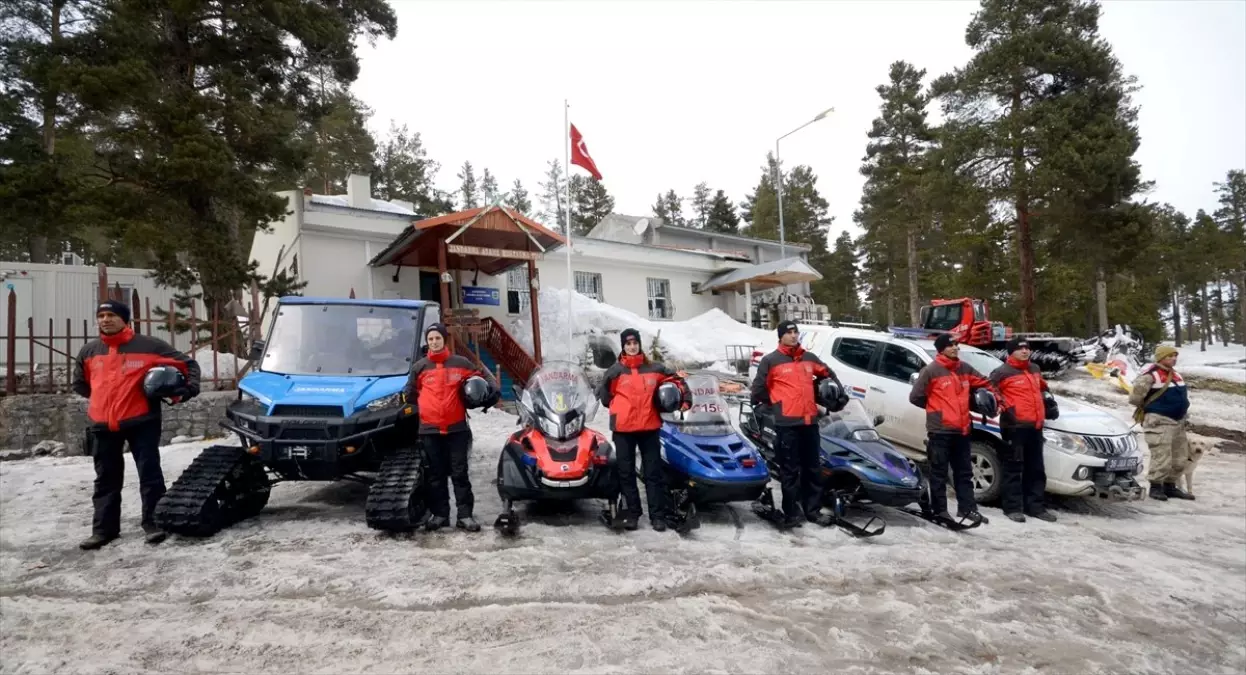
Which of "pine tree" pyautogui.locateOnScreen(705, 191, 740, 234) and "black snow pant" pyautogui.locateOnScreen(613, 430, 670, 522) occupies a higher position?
"pine tree" pyautogui.locateOnScreen(705, 191, 740, 234)

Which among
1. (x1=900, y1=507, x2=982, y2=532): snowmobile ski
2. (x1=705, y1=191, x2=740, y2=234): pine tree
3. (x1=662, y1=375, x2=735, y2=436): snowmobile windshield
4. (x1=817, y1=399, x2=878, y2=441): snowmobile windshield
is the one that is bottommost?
(x1=900, y1=507, x2=982, y2=532): snowmobile ski

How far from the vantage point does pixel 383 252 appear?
16.0m

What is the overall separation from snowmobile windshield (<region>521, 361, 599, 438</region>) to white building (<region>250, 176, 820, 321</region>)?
956cm

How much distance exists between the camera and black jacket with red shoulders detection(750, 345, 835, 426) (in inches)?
224

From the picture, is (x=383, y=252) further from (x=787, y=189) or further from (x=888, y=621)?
(x=787, y=189)

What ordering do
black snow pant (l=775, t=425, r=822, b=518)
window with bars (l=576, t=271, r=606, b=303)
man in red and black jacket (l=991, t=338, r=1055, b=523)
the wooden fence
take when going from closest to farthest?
black snow pant (l=775, t=425, r=822, b=518), man in red and black jacket (l=991, t=338, r=1055, b=523), the wooden fence, window with bars (l=576, t=271, r=606, b=303)

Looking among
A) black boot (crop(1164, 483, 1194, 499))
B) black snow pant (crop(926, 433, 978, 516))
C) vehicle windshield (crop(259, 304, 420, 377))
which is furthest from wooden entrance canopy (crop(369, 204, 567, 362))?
black boot (crop(1164, 483, 1194, 499))

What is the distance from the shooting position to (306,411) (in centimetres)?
499

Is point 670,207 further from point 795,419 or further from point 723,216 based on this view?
point 795,419

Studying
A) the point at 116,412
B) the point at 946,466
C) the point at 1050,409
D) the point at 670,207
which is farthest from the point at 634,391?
the point at 670,207

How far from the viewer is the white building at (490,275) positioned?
54.2 feet

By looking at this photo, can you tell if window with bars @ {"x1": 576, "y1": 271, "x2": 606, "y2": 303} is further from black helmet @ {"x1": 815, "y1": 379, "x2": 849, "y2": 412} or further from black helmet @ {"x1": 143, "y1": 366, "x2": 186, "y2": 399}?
black helmet @ {"x1": 143, "y1": 366, "x2": 186, "y2": 399}

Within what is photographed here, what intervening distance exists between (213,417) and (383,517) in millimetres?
7346

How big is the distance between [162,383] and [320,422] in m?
1.29
